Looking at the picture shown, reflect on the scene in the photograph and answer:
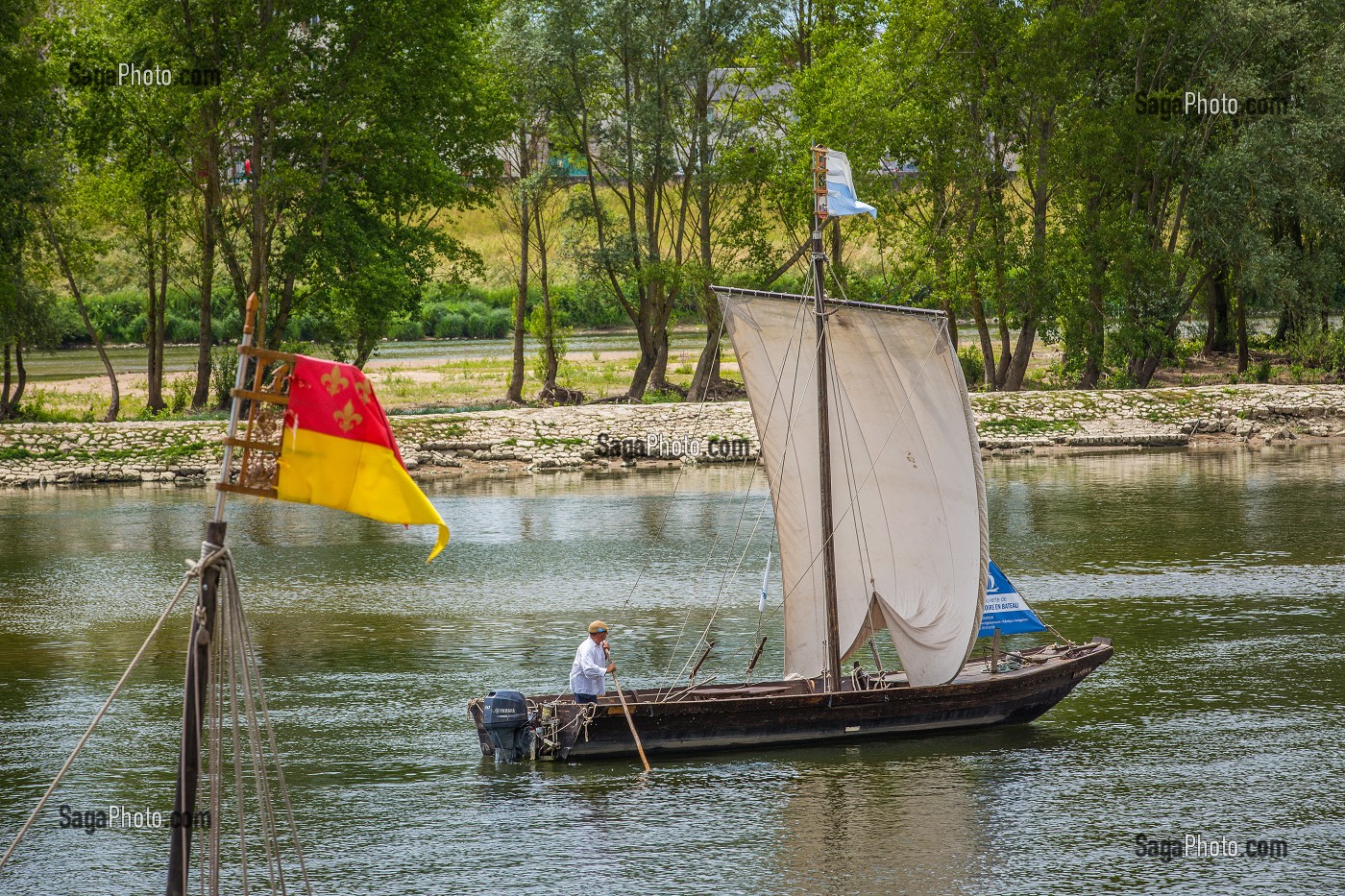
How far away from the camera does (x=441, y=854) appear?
18.5m

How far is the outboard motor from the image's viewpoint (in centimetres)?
2192

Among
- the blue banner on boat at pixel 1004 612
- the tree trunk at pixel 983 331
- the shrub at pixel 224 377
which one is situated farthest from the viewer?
the tree trunk at pixel 983 331

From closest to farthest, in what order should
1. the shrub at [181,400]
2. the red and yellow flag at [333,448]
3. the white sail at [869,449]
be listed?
1. the red and yellow flag at [333,448]
2. the white sail at [869,449]
3. the shrub at [181,400]

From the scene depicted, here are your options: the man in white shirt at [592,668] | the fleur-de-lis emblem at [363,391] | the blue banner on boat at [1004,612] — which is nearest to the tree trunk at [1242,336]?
the blue banner on boat at [1004,612]

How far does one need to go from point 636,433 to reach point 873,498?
3845 cm

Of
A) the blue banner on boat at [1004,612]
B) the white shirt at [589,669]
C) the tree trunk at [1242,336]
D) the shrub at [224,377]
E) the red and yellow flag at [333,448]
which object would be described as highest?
the tree trunk at [1242,336]

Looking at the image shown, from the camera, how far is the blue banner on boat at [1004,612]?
25.3 metres

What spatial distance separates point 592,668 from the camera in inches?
877

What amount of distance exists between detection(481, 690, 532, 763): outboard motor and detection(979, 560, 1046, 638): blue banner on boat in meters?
8.52

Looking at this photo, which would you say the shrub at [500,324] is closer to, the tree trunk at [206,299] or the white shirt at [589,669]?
the tree trunk at [206,299]

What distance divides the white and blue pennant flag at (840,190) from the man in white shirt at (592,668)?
8392 millimetres

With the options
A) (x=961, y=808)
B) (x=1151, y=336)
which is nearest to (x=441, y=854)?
(x=961, y=808)

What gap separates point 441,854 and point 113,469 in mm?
44977

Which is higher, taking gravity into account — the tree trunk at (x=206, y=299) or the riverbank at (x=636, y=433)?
the tree trunk at (x=206, y=299)
